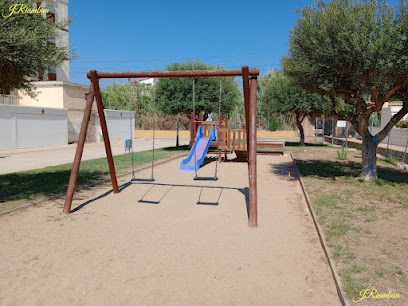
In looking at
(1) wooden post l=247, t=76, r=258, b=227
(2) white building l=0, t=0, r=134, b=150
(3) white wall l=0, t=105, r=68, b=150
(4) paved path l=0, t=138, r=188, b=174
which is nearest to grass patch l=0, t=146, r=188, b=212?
(4) paved path l=0, t=138, r=188, b=174

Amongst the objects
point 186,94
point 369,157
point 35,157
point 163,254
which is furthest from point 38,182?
point 186,94

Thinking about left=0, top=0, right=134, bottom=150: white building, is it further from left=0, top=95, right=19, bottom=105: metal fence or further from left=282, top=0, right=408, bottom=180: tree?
left=282, top=0, right=408, bottom=180: tree

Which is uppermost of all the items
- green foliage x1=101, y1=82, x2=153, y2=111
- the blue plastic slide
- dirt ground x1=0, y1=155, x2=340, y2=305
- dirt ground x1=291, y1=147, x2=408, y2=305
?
green foliage x1=101, y1=82, x2=153, y2=111

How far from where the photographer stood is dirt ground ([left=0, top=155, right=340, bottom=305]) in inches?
129

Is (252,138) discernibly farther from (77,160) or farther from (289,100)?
(289,100)

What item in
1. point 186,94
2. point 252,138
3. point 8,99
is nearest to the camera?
point 252,138

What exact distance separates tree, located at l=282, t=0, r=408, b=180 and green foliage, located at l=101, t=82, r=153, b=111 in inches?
1361

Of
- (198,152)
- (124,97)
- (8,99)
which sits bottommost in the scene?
(198,152)

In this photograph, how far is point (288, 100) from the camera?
928 inches

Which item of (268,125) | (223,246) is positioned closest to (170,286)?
(223,246)

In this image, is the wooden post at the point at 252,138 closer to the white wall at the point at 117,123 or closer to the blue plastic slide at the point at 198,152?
the blue plastic slide at the point at 198,152

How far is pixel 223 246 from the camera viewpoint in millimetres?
4586

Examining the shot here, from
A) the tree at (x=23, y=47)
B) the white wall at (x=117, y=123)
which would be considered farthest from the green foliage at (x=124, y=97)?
the tree at (x=23, y=47)

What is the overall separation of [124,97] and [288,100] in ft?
93.6
